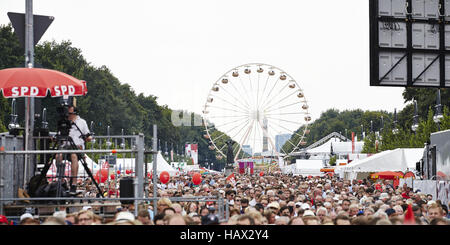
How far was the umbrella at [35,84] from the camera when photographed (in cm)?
1073

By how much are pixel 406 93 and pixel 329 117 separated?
122879 millimetres

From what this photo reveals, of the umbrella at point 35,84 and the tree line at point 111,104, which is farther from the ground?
the tree line at point 111,104

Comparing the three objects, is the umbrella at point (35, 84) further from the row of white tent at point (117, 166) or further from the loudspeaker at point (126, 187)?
the loudspeaker at point (126, 187)

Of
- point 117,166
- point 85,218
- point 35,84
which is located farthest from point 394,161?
point 85,218

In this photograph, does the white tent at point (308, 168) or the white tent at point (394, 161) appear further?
the white tent at point (308, 168)

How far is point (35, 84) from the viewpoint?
10.8 m

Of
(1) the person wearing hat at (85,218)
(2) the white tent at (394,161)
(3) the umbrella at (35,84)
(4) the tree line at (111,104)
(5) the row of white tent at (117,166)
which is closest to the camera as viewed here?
(1) the person wearing hat at (85,218)

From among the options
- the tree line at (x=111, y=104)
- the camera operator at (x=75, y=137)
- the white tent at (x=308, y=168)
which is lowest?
the white tent at (x=308, y=168)

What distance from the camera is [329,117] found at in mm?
198250

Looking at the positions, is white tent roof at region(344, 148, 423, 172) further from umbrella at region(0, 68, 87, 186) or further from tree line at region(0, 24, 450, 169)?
umbrella at region(0, 68, 87, 186)

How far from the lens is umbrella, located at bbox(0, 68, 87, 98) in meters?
10.7

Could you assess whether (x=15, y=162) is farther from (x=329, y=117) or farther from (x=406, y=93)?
(x=329, y=117)

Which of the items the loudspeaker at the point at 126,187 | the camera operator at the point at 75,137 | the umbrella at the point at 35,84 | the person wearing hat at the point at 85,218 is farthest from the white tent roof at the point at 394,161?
the person wearing hat at the point at 85,218
